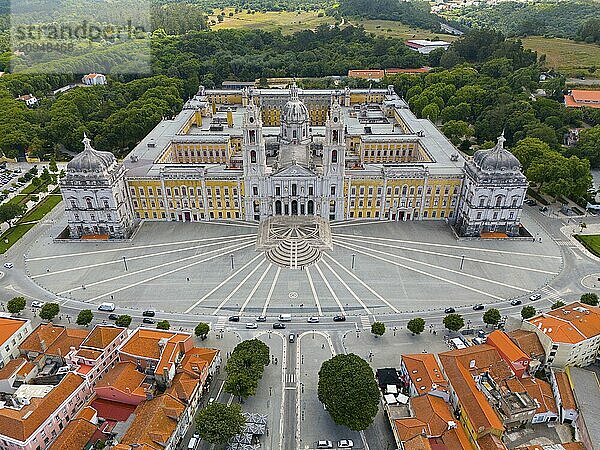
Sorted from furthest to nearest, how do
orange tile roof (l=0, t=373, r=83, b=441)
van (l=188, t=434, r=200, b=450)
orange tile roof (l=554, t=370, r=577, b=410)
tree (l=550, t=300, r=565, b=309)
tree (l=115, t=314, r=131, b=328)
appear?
tree (l=550, t=300, r=565, b=309), tree (l=115, t=314, r=131, b=328), orange tile roof (l=554, t=370, r=577, b=410), van (l=188, t=434, r=200, b=450), orange tile roof (l=0, t=373, r=83, b=441)

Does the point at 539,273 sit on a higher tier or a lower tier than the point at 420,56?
lower

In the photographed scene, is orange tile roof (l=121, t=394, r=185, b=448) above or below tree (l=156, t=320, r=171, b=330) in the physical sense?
above

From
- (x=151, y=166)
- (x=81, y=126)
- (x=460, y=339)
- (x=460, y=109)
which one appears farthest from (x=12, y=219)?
(x=460, y=109)

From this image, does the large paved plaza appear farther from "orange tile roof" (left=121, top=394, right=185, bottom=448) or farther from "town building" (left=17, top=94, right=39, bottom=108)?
"town building" (left=17, top=94, right=39, bottom=108)

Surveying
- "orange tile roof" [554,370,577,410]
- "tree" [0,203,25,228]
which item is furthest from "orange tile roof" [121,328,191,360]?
"tree" [0,203,25,228]

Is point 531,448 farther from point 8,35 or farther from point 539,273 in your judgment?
point 8,35
